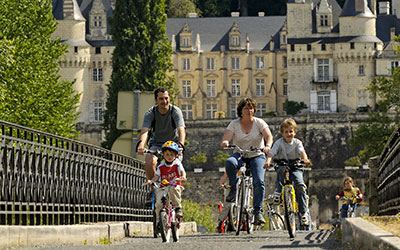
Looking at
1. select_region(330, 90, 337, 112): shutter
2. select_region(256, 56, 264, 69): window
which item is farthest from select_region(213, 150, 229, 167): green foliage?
select_region(256, 56, 264, 69): window

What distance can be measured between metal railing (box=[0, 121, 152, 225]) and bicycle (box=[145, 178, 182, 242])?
157 centimetres

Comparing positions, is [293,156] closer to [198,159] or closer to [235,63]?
[198,159]

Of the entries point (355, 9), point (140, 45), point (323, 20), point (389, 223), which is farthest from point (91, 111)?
point (389, 223)

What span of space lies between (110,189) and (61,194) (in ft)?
11.5

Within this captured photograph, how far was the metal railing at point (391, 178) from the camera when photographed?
18.1 metres

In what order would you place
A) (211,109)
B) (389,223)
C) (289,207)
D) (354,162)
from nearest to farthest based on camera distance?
1. (389,223)
2. (289,207)
3. (354,162)
4. (211,109)

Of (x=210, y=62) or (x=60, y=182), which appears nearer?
(x=60, y=182)

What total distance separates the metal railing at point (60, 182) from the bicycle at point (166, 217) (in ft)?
5.15

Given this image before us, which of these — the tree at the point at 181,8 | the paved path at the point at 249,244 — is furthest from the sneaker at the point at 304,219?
the tree at the point at 181,8

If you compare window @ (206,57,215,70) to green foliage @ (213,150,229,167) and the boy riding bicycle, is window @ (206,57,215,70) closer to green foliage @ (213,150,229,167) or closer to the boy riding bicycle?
green foliage @ (213,150,229,167)

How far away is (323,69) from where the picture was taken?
11100cm

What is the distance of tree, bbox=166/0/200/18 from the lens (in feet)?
429

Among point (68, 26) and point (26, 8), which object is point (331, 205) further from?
point (26, 8)

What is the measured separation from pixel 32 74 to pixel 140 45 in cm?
3724
